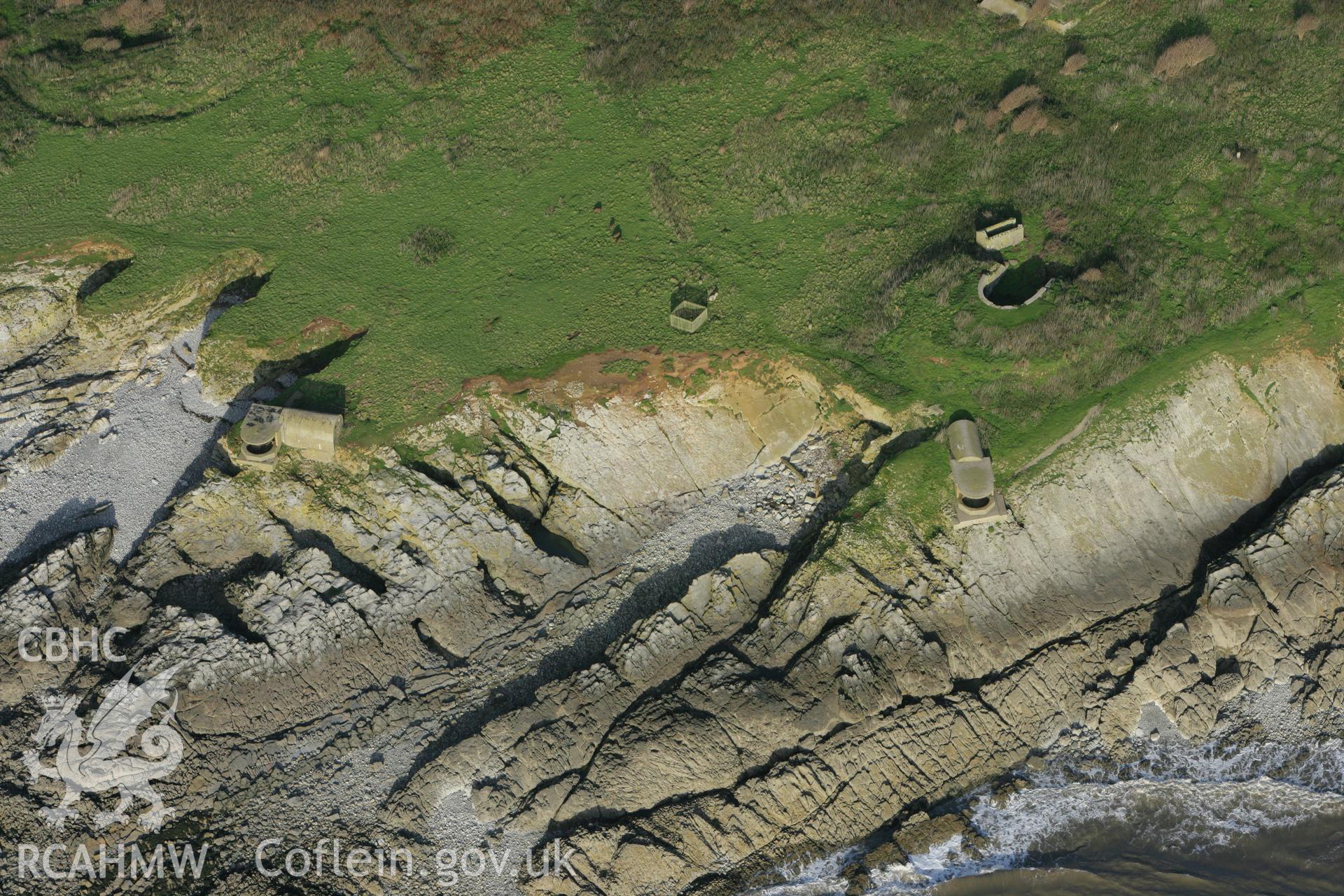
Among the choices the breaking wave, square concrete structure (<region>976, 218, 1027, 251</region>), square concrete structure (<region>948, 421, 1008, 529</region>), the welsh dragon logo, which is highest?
square concrete structure (<region>976, 218, 1027, 251</region>)

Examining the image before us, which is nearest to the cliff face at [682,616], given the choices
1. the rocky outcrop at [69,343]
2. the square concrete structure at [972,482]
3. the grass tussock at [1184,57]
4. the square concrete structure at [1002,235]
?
the square concrete structure at [972,482]

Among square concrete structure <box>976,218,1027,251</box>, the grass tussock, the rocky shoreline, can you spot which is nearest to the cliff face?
the rocky shoreline

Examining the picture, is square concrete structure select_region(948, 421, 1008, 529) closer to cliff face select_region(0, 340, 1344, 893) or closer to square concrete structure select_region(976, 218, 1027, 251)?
cliff face select_region(0, 340, 1344, 893)

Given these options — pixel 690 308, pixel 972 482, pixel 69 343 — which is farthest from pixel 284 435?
pixel 972 482

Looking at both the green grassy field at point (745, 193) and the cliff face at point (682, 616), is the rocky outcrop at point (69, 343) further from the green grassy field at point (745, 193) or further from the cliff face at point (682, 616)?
the cliff face at point (682, 616)

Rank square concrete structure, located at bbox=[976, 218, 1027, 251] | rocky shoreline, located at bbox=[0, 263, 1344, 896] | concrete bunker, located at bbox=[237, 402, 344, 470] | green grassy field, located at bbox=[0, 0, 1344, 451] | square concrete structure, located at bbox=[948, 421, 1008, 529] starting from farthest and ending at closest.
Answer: square concrete structure, located at bbox=[976, 218, 1027, 251]
green grassy field, located at bbox=[0, 0, 1344, 451]
concrete bunker, located at bbox=[237, 402, 344, 470]
square concrete structure, located at bbox=[948, 421, 1008, 529]
rocky shoreline, located at bbox=[0, 263, 1344, 896]

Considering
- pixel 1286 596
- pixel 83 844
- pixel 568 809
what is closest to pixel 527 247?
pixel 568 809
